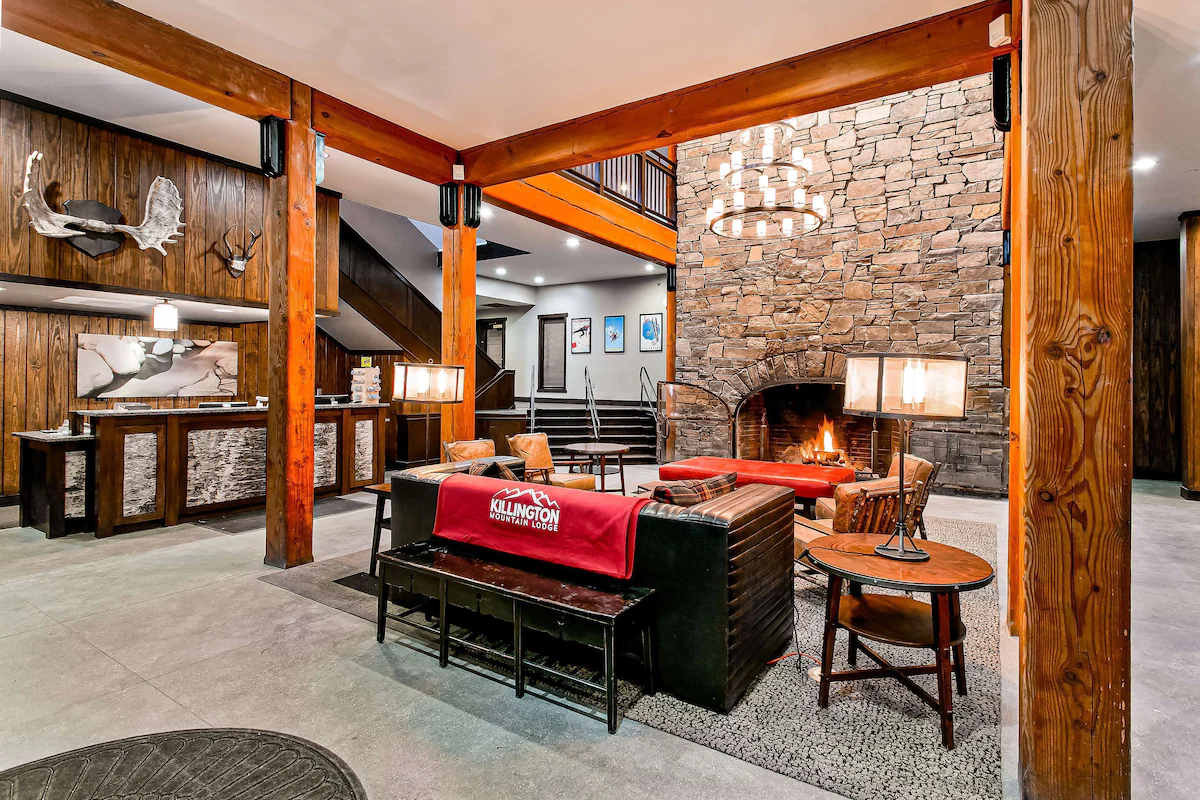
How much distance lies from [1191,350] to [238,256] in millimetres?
10207

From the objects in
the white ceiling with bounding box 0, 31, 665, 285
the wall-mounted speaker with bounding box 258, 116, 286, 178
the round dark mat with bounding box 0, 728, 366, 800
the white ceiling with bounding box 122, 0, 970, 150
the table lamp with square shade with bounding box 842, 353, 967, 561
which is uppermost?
the white ceiling with bounding box 0, 31, 665, 285

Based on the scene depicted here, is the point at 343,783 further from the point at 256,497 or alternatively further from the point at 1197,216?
the point at 1197,216

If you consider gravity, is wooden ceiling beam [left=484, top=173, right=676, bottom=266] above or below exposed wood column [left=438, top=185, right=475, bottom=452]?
above

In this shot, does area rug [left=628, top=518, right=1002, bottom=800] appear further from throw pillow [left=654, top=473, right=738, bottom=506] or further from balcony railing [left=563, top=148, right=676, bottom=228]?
balcony railing [left=563, top=148, right=676, bottom=228]

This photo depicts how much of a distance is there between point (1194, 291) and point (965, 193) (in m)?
2.82

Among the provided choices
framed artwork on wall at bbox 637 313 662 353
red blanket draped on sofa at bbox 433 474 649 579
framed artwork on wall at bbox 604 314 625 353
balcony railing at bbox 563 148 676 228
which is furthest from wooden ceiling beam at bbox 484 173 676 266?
red blanket draped on sofa at bbox 433 474 649 579

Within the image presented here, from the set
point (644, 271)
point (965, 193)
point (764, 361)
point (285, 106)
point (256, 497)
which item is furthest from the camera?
point (644, 271)

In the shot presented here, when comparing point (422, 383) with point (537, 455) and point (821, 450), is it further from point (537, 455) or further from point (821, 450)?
point (821, 450)

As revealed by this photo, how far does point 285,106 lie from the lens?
3848mm

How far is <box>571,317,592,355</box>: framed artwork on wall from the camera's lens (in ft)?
39.0

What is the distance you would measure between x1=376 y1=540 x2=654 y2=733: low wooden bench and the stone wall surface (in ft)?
17.5

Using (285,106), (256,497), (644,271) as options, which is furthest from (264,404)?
(644,271)

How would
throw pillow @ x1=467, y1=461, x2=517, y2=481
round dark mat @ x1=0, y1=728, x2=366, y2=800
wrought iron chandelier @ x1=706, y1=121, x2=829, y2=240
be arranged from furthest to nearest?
wrought iron chandelier @ x1=706, y1=121, x2=829, y2=240, throw pillow @ x1=467, y1=461, x2=517, y2=481, round dark mat @ x1=0, y1=728, x2=366, y2=800

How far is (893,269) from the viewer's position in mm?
6516
